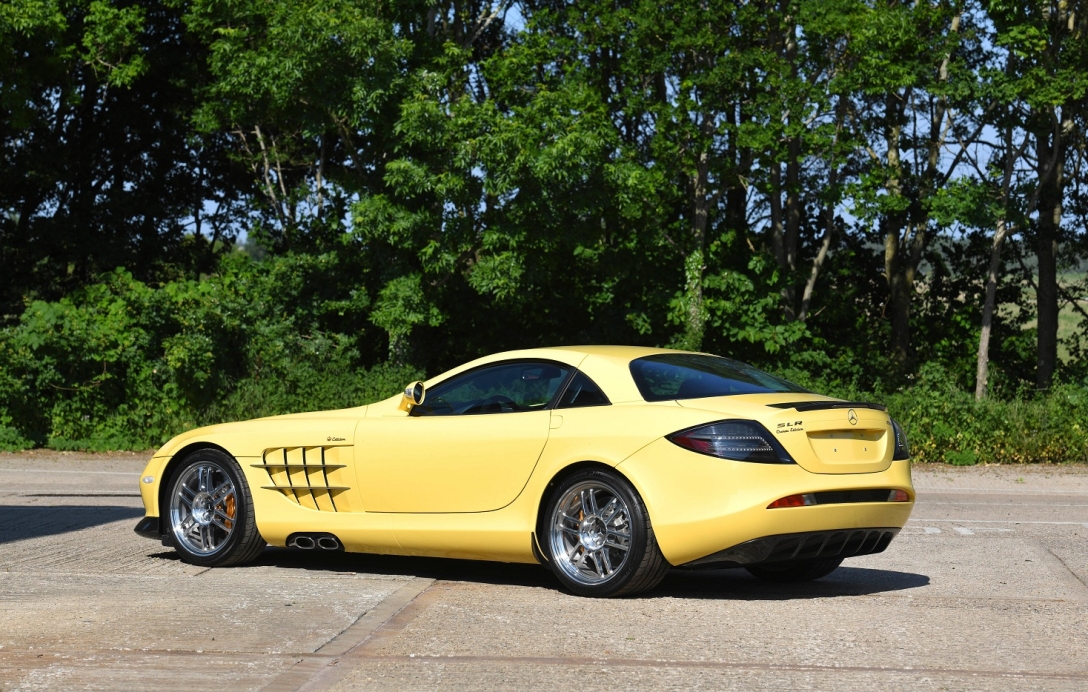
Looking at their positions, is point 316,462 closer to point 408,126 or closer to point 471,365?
point 471,365

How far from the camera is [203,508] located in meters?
8.47

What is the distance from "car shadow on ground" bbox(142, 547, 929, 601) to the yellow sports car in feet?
0.73

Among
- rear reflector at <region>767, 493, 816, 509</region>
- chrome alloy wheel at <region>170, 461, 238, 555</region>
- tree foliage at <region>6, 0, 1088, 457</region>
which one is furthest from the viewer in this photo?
tree foliage at <region>6, 0, 1088, 457</region>

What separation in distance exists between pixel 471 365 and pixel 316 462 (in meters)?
1.12

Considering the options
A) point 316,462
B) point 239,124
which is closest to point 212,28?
point 239,124

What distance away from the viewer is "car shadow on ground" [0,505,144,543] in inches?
392

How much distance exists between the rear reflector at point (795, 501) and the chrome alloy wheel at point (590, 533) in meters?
0.76

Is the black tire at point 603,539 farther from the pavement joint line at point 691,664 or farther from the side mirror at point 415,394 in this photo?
the pavement joint line at point 691,664

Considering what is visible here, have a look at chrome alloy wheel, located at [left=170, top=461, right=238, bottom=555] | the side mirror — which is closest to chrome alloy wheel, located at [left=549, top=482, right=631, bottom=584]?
the side mirror

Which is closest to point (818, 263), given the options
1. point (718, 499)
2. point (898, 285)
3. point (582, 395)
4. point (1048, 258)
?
point (898, 285)

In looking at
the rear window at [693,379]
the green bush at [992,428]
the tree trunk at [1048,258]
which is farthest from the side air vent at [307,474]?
the tree trunk at [1048,258]

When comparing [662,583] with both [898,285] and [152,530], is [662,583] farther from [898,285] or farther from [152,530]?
[898,285]

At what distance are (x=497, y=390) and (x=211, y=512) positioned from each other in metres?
2.10

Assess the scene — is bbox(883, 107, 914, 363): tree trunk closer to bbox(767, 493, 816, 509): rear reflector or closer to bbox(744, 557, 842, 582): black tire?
bbox(744, 557, 842, 582): black tire
